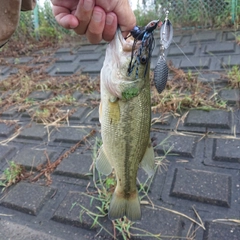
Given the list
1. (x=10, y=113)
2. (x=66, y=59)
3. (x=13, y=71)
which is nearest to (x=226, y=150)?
(x=10, y=113)

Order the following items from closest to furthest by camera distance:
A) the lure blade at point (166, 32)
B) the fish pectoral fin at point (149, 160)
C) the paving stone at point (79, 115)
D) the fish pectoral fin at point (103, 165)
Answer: the lure blade at point (166, 32) < the fish pectoral fin at point (149, 160) < the fish pectoral fin at point (103, 165) < the paving stone at point (79, 115)

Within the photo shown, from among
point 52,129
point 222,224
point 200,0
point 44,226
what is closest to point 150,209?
point 222,224

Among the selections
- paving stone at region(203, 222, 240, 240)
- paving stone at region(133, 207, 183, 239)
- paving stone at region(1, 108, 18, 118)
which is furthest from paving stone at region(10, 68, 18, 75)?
paving stone at region(203, 222, 240, 240)

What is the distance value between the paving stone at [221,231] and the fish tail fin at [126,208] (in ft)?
1.73

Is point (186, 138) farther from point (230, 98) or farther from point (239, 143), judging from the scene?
point (230, 98)

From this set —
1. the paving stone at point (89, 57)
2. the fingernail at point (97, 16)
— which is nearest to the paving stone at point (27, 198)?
the fingernail at point (97, 16)

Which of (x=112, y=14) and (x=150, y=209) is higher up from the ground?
(x=112, y=14)

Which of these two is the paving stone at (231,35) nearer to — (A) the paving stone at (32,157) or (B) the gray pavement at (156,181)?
(B) the gray pavement at (156,181)

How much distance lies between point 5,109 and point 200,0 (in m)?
3.83

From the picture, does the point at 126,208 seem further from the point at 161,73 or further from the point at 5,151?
the point at 5,151

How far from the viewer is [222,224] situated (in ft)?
6.10

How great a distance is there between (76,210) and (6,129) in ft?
5.56

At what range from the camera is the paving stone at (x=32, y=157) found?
2.66 meters

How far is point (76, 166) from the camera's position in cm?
254
